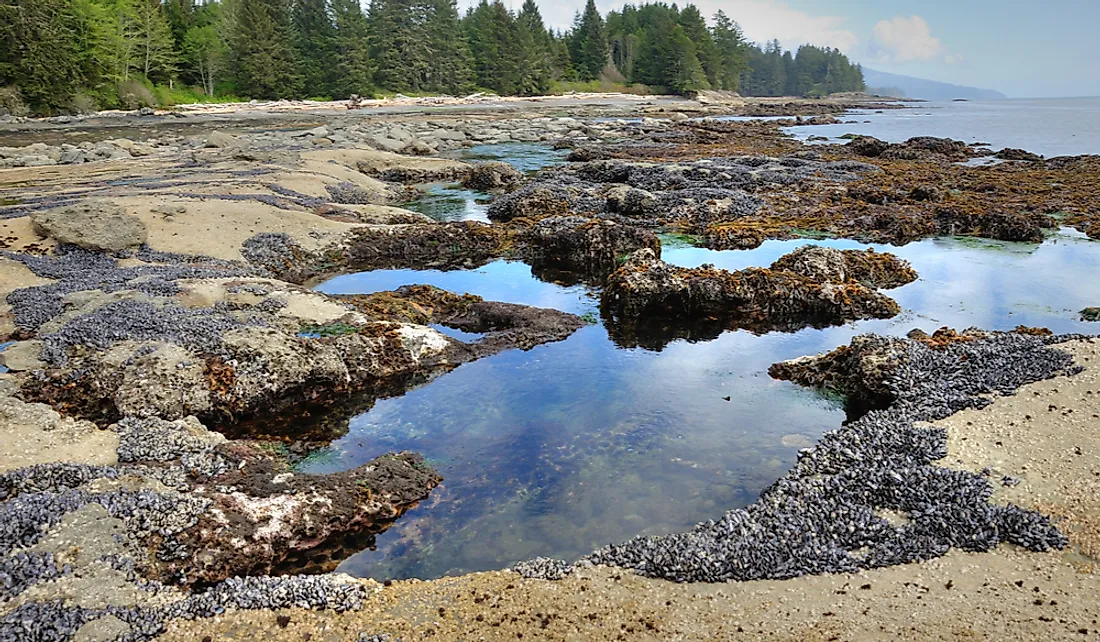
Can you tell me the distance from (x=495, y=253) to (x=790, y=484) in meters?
12.3

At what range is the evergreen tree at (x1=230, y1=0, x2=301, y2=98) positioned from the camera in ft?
272

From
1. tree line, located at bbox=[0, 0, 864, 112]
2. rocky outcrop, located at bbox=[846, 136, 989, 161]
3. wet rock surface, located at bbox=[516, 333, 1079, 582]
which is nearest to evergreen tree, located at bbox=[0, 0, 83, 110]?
tree line, located at bbox=[0, 0, 864, 112]

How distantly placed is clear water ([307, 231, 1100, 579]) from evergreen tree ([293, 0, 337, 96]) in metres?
88.2

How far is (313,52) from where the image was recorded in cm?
9275

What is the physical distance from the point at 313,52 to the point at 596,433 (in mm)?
97856

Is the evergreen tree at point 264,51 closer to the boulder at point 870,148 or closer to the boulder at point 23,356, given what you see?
the boulder at point 870,148

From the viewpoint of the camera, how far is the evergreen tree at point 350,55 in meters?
88.9

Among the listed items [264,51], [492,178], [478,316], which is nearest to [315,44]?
[264,51]

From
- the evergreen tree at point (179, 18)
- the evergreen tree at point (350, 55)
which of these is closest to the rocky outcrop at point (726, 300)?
the evergreen tree at point (350, 55)

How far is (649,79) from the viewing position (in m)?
123

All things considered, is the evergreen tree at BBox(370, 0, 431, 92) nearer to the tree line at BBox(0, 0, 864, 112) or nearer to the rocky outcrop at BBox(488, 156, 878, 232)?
the tree line at BBox(0, 0, 864, 112)

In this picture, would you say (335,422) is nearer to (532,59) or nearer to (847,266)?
(847,266)

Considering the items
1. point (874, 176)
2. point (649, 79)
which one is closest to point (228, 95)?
point (649, 79)

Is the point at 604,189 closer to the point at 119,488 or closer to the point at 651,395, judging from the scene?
the point at 651,395
